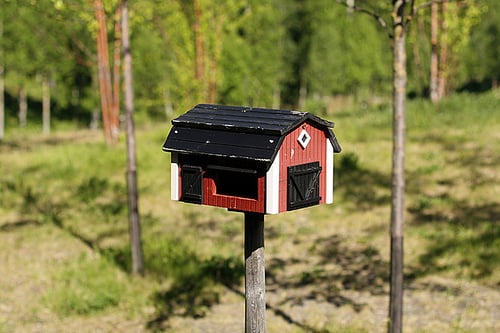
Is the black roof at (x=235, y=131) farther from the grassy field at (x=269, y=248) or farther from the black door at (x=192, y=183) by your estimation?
the grassy field at (x=269, y=248)

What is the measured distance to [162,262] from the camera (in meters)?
12.8

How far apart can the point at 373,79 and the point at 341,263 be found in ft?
145

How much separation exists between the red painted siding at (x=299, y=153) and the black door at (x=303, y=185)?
0.14 feet

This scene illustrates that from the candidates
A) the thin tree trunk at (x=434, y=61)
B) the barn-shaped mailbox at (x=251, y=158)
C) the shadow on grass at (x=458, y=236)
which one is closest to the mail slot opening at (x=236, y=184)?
→ the barn-shaped mailbox at (x=251, y=158)

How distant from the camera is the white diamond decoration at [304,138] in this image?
6.60 meters

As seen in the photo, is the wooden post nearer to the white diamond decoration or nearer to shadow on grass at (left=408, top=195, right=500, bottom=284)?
the white diamond decoration

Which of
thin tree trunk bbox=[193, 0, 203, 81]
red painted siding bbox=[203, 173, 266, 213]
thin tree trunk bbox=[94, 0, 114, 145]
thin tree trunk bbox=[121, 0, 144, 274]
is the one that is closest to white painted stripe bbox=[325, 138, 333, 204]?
red painted siding bbox=[203, 173, 266, 213]

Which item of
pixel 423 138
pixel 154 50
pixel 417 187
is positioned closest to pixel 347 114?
pixel 423 138

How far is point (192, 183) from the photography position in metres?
6.81

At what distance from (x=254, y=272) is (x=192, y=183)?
0.97 m

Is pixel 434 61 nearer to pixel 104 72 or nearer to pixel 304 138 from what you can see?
pixel 104 72

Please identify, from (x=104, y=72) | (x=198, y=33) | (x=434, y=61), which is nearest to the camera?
(x=104, y=72)

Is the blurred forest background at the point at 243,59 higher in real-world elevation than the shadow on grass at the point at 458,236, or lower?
higher

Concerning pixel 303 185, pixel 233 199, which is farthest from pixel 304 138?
pixel 233 199
